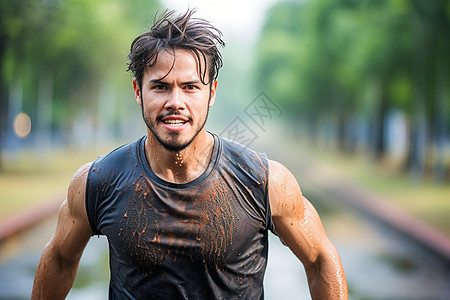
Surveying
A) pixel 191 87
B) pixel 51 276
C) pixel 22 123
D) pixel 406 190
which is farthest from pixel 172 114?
pixel 22 123

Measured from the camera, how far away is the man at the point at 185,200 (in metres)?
2.38

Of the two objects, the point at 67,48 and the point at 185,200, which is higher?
the point at 67,48

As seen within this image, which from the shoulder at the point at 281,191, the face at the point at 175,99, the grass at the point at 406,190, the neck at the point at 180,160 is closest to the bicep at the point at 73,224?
the neck at the point at 180,160

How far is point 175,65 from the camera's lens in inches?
92.9

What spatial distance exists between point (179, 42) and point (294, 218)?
908 millimetres

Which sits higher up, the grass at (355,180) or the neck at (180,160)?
the grass at (355,180)

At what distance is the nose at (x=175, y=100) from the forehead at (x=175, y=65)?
66 mm

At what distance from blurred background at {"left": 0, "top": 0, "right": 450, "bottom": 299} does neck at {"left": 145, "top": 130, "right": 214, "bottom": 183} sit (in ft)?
2.31

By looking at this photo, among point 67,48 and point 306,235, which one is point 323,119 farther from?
point 306,235

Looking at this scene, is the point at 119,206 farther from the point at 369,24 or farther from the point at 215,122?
the point at 215,122

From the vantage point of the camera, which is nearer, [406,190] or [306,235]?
[306,235]

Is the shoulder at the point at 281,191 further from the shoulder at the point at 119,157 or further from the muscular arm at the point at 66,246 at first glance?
the muscular arm at the point at 66,246

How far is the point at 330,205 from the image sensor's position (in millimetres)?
15203

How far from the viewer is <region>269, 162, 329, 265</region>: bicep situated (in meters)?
2.48
